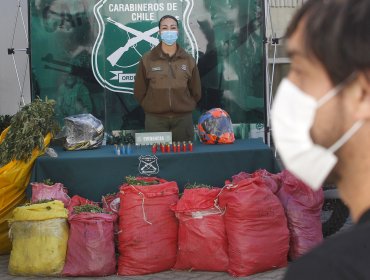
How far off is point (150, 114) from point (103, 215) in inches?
57.5

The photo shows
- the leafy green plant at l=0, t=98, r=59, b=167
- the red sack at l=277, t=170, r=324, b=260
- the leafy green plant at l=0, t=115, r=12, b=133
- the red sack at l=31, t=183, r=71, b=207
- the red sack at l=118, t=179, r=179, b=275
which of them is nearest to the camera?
the red sack at l=118, t=179, r=179, b=275

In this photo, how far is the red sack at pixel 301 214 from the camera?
4980mm

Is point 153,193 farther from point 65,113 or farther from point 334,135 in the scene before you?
point 334,135

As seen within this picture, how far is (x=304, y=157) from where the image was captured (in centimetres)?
121

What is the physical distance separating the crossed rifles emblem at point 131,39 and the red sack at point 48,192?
6.66 feet

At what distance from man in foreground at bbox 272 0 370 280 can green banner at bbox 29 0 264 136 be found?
18.5 feet

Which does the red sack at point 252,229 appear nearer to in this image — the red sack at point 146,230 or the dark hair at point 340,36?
the red sack at point 146,230

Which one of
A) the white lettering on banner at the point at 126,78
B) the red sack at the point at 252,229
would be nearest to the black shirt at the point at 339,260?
the red sack at the point at 252,229

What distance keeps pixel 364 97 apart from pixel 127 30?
5855 millimetres

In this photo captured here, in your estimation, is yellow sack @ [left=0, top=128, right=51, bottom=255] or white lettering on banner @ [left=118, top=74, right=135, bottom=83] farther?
white lettering on banner @ [left=118, top=74, right=135, bottom=83]

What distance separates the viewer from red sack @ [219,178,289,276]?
4.70 m

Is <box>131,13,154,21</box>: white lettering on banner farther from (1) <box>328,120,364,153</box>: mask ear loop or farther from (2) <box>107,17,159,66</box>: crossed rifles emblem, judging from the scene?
(1) <box>328,120,364,153</box>: mask ear loop

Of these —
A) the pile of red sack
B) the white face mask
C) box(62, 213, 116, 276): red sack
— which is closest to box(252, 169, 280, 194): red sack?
the pile of red sack

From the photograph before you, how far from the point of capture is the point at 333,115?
1.13 m
